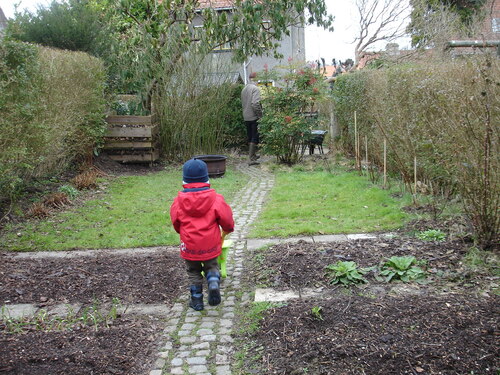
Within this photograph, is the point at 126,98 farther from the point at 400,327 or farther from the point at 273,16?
the point at 400,327

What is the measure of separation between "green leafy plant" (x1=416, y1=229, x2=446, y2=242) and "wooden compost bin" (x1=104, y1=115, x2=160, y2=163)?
8.27 m

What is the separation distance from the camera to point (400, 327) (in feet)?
11.2

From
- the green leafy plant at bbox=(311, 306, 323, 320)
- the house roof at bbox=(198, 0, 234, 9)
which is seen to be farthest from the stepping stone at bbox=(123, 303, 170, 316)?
the house roof at bbox=(198, 0, 234, 9)

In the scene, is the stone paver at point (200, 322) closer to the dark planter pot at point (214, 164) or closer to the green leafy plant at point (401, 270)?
the green leafy plant at point (401, 270)

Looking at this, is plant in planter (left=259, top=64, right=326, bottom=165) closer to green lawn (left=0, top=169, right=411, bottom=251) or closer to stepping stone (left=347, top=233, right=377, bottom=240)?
green lawn (left=0, top=169, right=411, bottom=251)

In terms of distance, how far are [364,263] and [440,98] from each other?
7.41ft

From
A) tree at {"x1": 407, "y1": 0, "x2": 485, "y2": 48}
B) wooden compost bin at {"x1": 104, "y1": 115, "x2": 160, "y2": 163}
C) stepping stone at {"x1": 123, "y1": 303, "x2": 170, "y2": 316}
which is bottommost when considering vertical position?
stepping stone at {"x1": 123, "y1": 303, "x2": 170, "y2": 316}

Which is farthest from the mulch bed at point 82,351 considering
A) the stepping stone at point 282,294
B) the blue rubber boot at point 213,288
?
the stepping stone at point 282,294

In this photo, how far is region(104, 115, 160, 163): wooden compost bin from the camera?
12.3 meters

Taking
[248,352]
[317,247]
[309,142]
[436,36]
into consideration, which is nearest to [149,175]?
[309,142]

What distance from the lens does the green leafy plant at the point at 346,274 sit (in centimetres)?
438

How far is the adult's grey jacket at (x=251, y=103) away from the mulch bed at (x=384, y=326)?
8448 mm

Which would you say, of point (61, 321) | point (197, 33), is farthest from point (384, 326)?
point (197, 33)

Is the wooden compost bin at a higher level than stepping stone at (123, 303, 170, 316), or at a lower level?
higher
